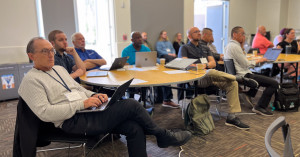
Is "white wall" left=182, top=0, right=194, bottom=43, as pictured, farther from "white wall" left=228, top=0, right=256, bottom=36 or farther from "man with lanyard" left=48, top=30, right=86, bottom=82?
"man with lanyard" left=48, top=30, right=86, bottom=82

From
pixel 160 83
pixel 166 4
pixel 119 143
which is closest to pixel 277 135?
pixel 160 83

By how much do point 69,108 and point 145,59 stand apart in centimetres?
192

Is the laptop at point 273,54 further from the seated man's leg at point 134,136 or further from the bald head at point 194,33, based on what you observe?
the seated man's leg at point 134,136

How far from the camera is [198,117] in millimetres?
2848

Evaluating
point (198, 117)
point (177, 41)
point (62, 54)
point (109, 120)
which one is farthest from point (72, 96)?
point (177, 41)

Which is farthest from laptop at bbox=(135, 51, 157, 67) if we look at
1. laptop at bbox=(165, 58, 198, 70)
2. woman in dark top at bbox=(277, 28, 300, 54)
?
woman in dark top at bbox=(277, 28, 300, 54)

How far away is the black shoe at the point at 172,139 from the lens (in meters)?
2.01

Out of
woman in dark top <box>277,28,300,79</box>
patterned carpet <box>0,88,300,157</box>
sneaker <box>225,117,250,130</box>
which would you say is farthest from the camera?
woman in dark top <box>277,28,300,79</box>

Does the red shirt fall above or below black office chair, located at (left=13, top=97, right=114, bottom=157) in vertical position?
above

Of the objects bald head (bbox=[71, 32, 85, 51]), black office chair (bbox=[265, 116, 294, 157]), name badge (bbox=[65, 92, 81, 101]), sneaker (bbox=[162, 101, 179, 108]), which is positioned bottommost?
sneaker (bbox=[162, 101, 179, 108])

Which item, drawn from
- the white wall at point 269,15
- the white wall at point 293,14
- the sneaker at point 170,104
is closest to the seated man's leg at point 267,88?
the sneaker at point 170,104

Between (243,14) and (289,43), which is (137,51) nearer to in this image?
(289,43)

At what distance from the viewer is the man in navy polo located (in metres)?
3.38

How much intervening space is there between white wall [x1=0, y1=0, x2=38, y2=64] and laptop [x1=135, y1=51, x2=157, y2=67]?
286 centimetres
